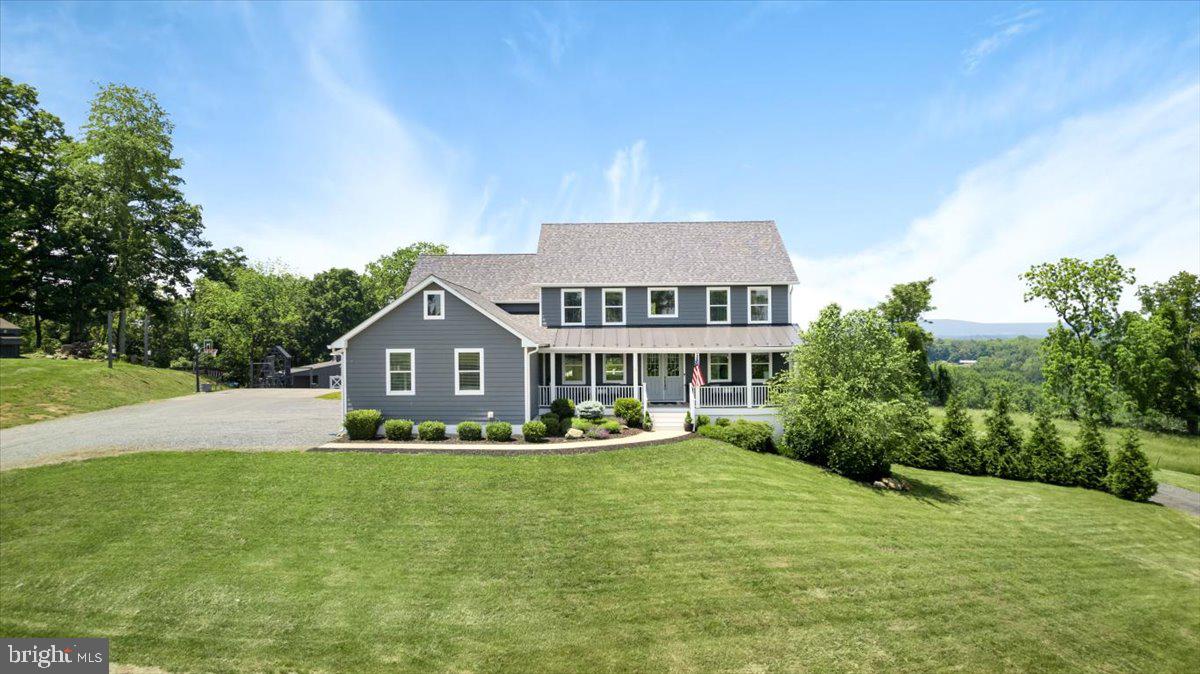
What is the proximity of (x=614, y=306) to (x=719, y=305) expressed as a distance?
206 inches

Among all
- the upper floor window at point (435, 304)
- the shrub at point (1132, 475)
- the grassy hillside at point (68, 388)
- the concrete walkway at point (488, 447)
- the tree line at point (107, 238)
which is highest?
the tree line at point (107, 238)

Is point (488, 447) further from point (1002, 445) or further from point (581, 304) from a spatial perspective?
point (1002, 445)

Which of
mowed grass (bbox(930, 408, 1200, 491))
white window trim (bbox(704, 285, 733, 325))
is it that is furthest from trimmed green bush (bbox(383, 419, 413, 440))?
mowed grass (bbox(930, 408, 1200, 491))

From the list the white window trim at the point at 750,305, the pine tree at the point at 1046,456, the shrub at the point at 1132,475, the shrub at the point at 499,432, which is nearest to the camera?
the shrub at the point at 499,432

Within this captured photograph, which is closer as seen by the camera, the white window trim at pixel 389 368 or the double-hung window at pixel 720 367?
the white window trim at pixel 389 368

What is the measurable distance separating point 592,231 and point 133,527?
22.5 metres

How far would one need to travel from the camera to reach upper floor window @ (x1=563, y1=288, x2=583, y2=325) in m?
25.8

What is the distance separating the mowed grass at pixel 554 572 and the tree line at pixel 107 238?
32443mm

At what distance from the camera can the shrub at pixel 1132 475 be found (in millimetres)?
18469

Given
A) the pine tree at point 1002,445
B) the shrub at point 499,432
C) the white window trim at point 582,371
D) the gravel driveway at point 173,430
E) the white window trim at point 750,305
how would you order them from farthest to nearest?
the white window trim at point 750,305
the white window trim at point 582,371
the pine tree at point 1002,445
the shrub at point 499,432
the gravel driveway at point 173,430

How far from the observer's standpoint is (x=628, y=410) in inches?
816

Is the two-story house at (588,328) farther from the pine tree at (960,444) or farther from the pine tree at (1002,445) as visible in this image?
the pine tree at (1002,445)

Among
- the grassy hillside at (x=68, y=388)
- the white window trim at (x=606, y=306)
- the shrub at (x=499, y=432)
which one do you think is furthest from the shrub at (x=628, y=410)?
the grassy hillside at (x=68, y=388)

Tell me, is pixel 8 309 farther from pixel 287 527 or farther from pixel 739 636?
pixel 739 636
